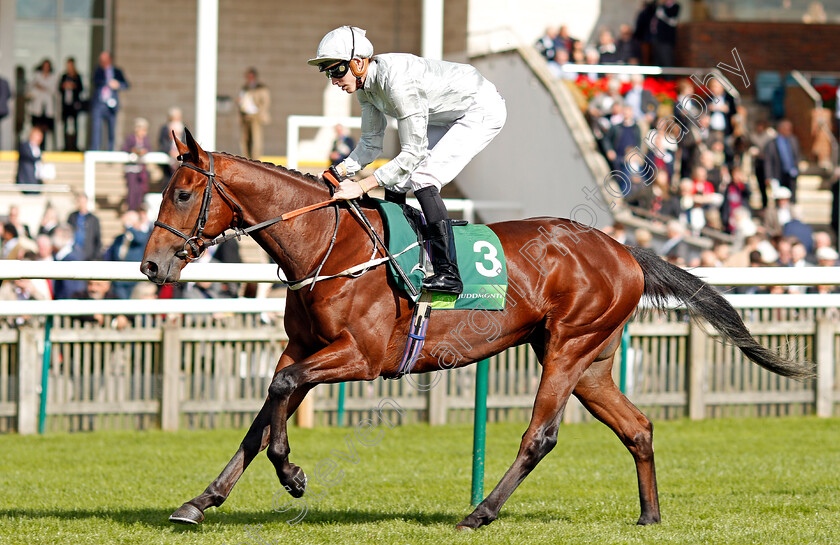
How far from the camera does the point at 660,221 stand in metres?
13.0

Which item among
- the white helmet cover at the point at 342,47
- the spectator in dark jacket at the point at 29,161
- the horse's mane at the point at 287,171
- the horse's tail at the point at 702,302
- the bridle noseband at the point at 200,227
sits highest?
the white helmet cover at the point at 342,47

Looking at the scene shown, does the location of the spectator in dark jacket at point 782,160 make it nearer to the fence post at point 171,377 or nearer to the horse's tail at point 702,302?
the fence post at point 171,377

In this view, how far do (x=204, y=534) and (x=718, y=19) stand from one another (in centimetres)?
1625

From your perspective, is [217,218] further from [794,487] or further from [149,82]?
[149,82]

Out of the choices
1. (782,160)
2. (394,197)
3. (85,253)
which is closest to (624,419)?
(394,197)

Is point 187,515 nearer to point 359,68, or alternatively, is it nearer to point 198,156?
point 198,156

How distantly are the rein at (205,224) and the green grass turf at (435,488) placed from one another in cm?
118

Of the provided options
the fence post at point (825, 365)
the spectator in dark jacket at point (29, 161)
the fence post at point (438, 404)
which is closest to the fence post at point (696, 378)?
the fence post at point (825, 365)

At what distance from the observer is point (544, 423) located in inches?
212

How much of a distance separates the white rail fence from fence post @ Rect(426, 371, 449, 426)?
0.01 m

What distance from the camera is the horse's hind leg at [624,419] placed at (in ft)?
18.2

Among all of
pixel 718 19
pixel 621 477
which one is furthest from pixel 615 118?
pixel 621 477

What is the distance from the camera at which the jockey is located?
5070 millimetres

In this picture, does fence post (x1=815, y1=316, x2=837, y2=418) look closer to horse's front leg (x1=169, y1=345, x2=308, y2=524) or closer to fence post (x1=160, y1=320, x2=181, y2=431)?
fence post (x1=160, y1=320, x2=181, y2=431)
